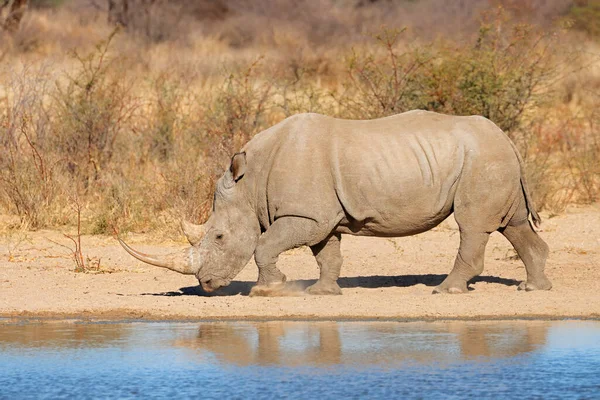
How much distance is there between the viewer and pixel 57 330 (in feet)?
29.5

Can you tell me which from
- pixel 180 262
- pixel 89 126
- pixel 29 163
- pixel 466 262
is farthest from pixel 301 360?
pixel 89 126

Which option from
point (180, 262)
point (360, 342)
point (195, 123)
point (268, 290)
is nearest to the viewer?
point (360, 342)

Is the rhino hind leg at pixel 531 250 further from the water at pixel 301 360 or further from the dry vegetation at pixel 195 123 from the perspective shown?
the dry vegetation at pixel 195 123

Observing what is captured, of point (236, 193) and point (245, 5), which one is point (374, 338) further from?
point (245, 5)

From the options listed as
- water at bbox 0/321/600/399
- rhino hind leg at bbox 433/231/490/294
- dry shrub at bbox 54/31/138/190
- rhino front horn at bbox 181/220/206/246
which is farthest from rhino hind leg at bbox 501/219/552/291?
dry shrub at bbox 54/31/138/190

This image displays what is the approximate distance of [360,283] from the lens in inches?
443

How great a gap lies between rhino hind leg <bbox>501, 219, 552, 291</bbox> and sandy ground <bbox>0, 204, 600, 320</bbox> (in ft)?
0.68

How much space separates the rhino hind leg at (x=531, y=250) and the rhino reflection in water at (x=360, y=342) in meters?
1.39

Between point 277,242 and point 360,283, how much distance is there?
152 cm

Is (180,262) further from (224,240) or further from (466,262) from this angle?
(466,262)

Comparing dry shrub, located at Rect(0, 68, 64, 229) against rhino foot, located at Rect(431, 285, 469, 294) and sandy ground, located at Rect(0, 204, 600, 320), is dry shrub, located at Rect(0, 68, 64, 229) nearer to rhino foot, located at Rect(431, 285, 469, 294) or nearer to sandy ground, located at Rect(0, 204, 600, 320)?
sandy ground, located at Rect(0, 204, 600, 320)

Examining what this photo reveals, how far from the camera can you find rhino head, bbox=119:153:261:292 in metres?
10.3

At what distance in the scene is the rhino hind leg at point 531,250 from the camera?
10.5 m

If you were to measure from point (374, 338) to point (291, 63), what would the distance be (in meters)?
17.6
